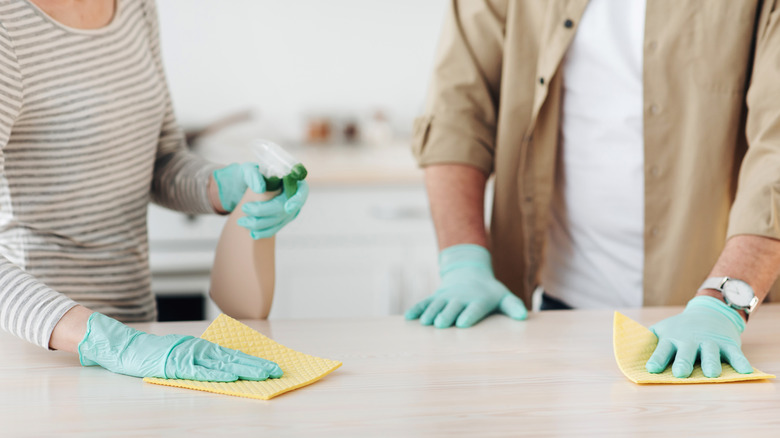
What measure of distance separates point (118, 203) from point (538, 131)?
2.37ft

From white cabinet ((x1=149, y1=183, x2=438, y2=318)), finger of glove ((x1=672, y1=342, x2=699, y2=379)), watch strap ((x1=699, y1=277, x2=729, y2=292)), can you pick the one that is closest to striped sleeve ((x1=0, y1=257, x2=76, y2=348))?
finger of glove ((x1=672, y1=342, x2=699, y2=379))

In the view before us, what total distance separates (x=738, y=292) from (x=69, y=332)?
85 centimetres

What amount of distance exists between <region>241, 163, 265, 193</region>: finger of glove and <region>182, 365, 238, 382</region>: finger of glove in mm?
308

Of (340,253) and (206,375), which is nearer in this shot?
(206,375)

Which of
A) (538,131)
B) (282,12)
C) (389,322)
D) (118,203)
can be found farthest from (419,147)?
(282,12)

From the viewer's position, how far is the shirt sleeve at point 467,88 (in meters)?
1.35

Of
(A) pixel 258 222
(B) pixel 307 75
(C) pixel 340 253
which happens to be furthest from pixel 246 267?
(B) pixel 307 75

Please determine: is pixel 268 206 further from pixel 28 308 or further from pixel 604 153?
pixel 604 153

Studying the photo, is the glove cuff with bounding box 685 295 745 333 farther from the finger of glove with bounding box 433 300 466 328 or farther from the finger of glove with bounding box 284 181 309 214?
the finger of glove with bounding box 284 181 309 214

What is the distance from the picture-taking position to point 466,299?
1.07m

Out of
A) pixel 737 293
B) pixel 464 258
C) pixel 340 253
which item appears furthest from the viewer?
pixel 340 253

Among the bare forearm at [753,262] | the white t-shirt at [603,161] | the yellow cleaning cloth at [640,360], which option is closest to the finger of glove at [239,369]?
the yellow cleaning cloth at [640,360]

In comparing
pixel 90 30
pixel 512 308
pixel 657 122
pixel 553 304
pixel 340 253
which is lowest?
pixel 340 253

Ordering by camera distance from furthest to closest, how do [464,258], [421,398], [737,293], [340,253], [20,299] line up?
1. [340,253]
2. [464,258]
3. [737,293]
4. [20,299]
5. [421,398]
